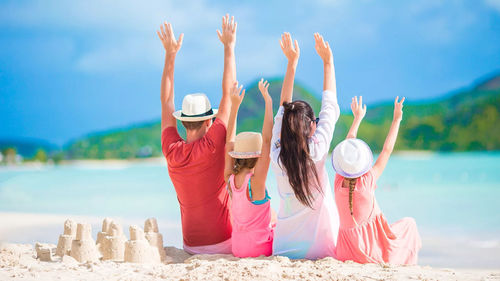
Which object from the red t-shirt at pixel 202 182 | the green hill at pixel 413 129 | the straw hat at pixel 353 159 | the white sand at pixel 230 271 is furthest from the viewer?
the green hill at pixel 413 129

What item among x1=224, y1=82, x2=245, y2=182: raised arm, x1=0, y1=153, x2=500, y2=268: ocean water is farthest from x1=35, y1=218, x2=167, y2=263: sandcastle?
x1=0, y1=153, x2=500, y2=268: ocean water

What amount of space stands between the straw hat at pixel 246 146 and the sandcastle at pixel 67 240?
1.39m

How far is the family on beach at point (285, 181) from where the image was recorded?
335 cm

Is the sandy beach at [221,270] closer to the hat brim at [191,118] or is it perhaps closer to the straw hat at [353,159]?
the straw hat at [353,159]

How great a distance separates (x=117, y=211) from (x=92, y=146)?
3656 cm

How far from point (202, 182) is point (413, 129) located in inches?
1894

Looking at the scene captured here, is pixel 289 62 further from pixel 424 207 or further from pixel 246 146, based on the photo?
pixel 424 207

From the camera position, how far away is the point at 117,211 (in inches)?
431

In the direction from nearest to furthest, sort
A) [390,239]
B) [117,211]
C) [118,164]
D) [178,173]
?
[390,239] → [178,173] → [117,211] → [118,164]

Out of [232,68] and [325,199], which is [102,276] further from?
[232,68]

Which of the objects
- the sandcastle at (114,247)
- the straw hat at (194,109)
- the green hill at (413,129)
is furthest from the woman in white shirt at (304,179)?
the green hill at (413,129)

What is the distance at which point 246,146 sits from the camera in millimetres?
3545

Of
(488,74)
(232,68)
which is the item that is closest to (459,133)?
(488,74)

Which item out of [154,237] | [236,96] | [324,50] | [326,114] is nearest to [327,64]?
[324,50]
